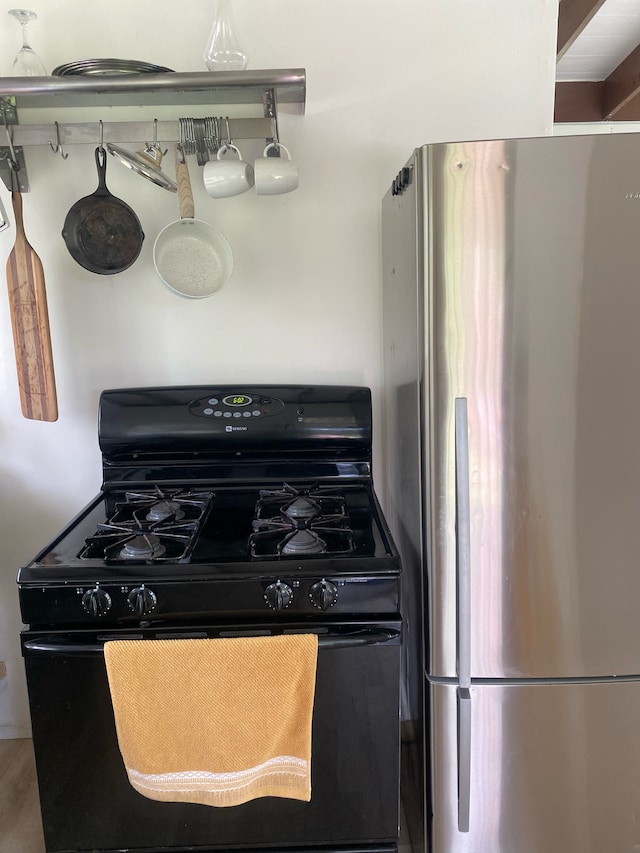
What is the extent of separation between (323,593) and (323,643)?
0.32ft

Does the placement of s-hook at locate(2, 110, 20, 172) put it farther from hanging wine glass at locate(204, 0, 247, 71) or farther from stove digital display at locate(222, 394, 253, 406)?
stove digital display at locate(222, 394, 253, 406)

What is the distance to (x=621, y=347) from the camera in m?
1.22

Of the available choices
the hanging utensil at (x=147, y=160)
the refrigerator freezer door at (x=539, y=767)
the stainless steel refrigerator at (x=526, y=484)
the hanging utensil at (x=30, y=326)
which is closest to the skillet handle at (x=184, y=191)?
the hanging utensil at (x=147, y=160)

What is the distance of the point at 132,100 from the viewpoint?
1582 millimetres

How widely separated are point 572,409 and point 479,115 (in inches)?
36.5

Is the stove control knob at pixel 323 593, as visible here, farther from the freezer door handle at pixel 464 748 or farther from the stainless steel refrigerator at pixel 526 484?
the freezer door handle at pixel 464 748

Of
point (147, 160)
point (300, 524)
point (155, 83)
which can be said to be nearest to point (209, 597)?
point (300, 524)

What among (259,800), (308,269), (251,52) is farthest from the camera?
(308,269)

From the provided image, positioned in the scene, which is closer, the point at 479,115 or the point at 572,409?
the point at 572,409

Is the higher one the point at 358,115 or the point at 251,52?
the point at 251,52

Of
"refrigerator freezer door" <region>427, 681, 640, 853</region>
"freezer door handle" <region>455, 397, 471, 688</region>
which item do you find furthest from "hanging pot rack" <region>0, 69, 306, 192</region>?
"refrigerator freezer door" <region>427, 681, 640, 853</region>

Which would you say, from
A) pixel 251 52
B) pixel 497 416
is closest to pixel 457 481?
pixel 497 416

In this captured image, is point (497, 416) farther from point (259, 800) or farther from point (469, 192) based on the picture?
point (259, 800)

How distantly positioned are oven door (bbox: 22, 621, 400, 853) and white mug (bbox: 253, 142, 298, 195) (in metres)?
1.02
